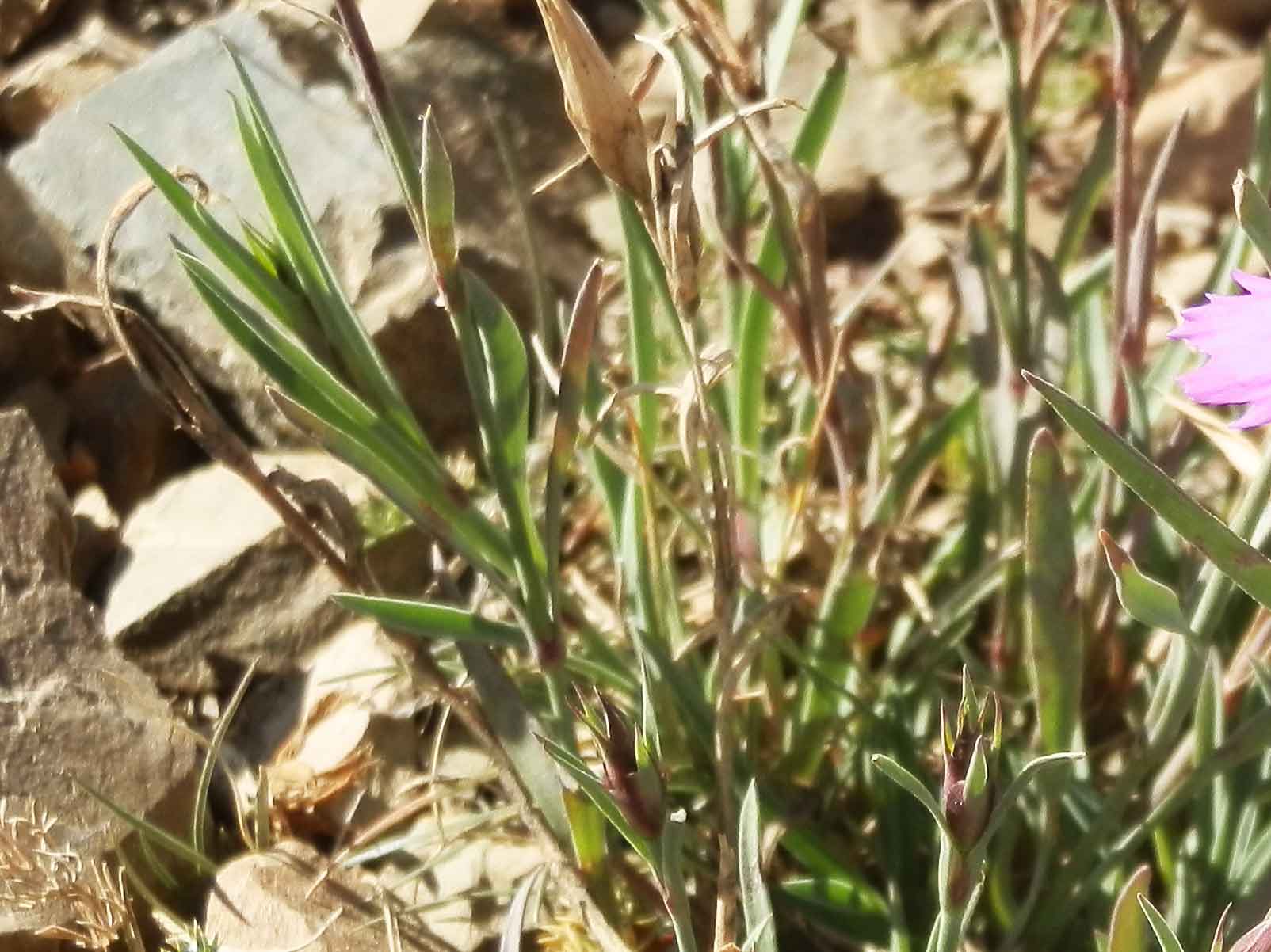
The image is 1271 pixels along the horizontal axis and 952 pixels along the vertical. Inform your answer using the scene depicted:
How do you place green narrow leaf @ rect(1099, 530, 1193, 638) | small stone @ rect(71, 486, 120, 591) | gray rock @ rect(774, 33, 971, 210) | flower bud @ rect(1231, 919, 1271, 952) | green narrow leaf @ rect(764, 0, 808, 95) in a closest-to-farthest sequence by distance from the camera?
1. flower bud @ rect(1231, 919, 1271, 952)
2. green narrow leaf @ rect(1099, 530, 1193, 638)
3. green narrow leaf @ rect(764, 0, 808, 95)
4. small stone @ rect(71, 486, 120, 591)
5. gray rock @ rect(774, 33, 971, 210)

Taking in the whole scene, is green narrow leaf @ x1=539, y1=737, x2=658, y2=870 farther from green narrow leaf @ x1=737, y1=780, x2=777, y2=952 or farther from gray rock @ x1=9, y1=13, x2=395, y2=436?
gray rock @ x1=9, y1=13, x2=395, y2=436

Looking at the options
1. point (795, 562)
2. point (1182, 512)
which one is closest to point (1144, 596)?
point (1182, 512)

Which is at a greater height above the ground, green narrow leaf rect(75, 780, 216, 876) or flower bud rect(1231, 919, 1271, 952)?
flower bud rect(1231, 919, 1271, 952)

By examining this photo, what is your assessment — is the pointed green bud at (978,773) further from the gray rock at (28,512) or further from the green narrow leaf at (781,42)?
the gray rock at (28,512)

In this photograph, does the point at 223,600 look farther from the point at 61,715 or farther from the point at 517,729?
the point at 517,729

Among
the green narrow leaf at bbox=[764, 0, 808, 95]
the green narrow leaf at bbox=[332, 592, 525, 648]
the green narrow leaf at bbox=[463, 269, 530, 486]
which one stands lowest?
the green narrow leaf at bbox=[332, 592, 525, 648]

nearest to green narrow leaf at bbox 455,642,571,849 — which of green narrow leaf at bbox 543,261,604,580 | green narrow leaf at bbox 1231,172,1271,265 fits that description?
green narrow leaf at bbox 543,261,604,580
